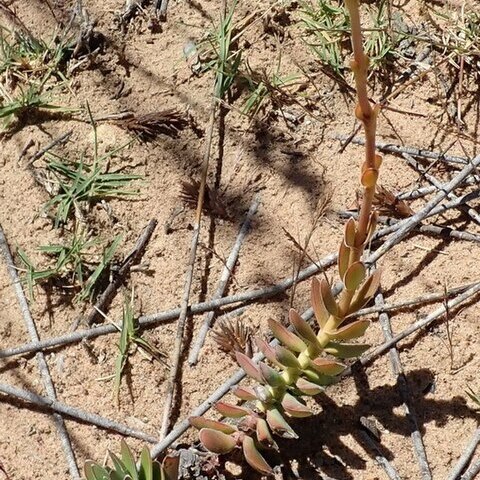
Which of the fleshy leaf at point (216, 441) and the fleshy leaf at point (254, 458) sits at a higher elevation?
the fleshy leaf at point (216, 441)

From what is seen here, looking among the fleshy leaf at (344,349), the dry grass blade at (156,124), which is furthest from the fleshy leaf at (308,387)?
the dry grass blade at (156,124)

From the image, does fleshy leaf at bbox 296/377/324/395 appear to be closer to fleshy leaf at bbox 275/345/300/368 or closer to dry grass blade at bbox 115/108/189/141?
fleshy leaf at bbox 275/345/300/368

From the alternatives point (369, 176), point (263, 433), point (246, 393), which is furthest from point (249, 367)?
point (369, 176)

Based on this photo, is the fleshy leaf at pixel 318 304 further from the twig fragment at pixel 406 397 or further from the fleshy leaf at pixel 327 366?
the twig fragment at pixel 406 397

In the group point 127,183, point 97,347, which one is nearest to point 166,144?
point 127,183

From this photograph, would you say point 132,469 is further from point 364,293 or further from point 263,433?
point 364,293
